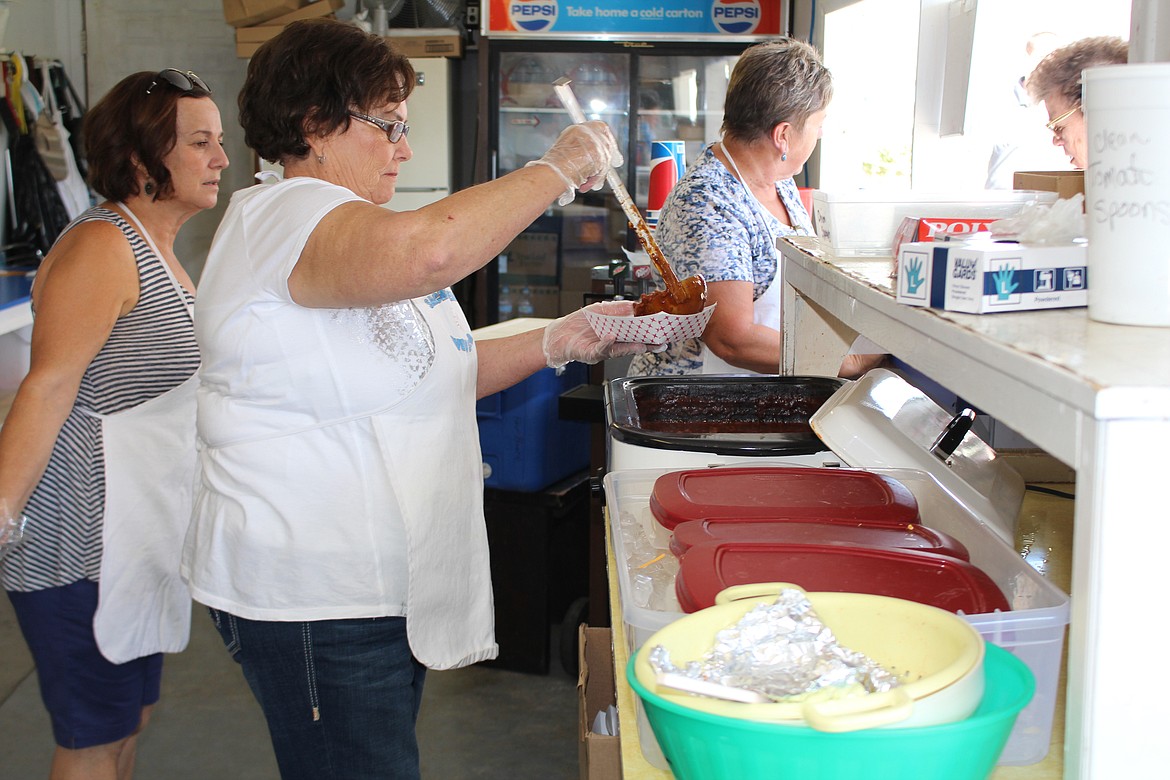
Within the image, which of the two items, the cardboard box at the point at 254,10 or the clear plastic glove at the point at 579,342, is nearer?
the clear plastic glove at the point at 579,342

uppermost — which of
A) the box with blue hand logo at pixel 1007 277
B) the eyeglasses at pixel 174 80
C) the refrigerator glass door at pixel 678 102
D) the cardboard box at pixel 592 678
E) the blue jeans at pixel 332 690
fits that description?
the refrigerator glass door at pixel 678 102

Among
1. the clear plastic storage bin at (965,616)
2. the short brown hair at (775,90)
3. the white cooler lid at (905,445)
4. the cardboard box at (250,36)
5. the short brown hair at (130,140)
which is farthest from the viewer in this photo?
the cardboard box at (250,36)

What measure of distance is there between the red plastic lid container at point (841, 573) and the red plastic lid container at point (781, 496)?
0.45 feet

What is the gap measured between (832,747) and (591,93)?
5.64 m

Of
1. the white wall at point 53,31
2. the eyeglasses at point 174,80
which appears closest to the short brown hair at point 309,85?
the eyeglasses at point 174,80

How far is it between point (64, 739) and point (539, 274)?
4.66 metres

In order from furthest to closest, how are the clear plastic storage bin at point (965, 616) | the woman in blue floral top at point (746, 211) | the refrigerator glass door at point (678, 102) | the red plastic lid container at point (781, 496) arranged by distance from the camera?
the refrigerator glass door at point (678, 102), the woman in blue floral top at point (746, 211), the red plastic lid container at point (781, 496), the clear plastic storage bin at point (965, 616)

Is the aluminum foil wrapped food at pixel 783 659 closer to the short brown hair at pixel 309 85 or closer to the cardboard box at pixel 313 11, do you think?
the short brown hair at pixel 309 85

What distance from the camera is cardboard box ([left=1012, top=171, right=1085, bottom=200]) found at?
1.34 meters

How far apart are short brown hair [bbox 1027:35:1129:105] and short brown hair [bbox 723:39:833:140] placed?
0.58 meters

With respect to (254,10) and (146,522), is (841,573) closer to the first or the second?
(146,522)

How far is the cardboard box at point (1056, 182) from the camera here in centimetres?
134

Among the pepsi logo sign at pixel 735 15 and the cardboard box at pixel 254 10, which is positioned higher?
the cardboard box at pixel 254 10

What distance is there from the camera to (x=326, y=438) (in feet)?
4.83
